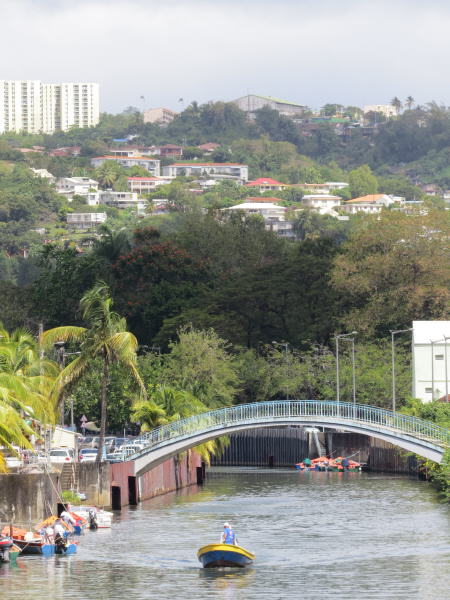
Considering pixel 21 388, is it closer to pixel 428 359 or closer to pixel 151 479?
pixel 151 479

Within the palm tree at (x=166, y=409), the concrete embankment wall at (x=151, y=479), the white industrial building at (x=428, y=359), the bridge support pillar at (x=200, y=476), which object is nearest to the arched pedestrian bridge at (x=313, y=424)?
the concrete embankment wall at (x=151, y=479)

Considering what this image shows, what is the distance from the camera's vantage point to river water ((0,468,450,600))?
61719mm

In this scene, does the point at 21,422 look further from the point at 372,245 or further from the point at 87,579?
the point at 372,245

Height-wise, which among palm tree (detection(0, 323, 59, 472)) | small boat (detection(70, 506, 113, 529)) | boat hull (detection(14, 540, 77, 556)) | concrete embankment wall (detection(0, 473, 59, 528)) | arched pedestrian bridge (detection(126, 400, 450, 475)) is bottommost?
boat hull (detection(14, 540, 77, 556))

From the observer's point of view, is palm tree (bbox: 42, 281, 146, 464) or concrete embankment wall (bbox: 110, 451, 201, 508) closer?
palm tree (bbox: 42, 281, 146, 464)

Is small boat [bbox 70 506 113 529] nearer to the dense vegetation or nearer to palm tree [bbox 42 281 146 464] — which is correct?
palm tree [bbox 42 281 146 464]

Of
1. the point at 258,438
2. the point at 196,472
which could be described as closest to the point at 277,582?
the point at 196,472

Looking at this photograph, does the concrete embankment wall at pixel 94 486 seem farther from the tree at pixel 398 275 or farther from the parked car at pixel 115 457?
the tree at pixel 398 275

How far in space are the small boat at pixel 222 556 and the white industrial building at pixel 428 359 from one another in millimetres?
57281

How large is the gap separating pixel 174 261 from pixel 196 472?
→ 43119 millimetres

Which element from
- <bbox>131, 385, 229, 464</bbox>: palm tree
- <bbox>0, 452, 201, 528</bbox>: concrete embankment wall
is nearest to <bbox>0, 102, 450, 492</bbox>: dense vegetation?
<bbox>131, 385, 229, 464</bbox>: palm tree

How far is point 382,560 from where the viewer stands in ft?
224

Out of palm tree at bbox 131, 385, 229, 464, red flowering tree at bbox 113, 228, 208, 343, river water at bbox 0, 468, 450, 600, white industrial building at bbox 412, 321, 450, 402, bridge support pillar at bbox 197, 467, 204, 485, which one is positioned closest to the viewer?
river water at bbox 0, 468, 450, 600

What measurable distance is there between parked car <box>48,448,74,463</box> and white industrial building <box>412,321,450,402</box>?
37.7 m
